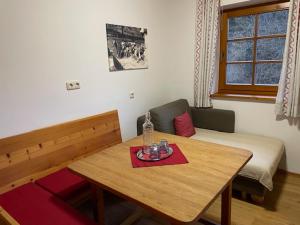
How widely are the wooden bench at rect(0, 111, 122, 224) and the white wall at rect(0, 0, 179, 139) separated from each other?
9 cm

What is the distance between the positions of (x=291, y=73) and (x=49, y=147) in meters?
2.73

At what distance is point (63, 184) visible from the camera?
195cm

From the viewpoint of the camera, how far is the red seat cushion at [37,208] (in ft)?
4.79

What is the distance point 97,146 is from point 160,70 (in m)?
1.60

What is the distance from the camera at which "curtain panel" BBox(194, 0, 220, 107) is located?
3104 millimetres

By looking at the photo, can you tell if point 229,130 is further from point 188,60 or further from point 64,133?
point 64,133

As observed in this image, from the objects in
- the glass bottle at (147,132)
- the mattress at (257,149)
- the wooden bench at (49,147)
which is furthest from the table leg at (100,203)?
the mattress at (257,149)

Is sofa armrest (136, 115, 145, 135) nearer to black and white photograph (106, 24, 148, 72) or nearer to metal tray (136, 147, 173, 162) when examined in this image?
black and white photograph (106, 24, 148, 72)

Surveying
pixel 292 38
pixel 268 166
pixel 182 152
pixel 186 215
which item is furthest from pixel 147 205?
pixel 292 38

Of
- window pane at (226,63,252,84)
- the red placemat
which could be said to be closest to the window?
window pane at (226,63,252,84)

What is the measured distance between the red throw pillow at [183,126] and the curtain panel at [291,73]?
1.09m

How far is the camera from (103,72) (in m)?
2.66

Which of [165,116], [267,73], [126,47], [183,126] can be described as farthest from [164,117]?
[267,73]

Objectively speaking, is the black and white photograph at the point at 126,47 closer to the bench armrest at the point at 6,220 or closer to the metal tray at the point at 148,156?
the metal tray at the point at 148,156
